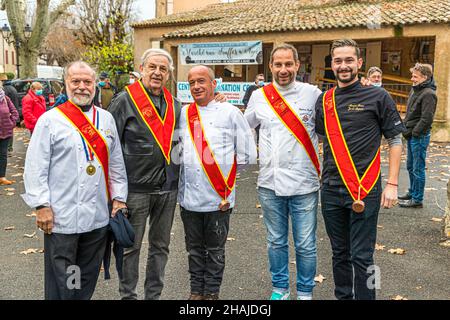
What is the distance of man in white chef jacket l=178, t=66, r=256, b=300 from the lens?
12.0 feet

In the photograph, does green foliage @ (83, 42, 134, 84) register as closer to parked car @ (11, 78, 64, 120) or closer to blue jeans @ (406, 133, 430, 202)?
parked car @ (11, 78, 64, 120)

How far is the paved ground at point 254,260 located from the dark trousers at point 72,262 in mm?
901

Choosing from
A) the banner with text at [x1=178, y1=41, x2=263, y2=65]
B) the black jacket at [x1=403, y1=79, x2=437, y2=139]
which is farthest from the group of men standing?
the banner with text at [x1=178, y1=41, x2=263, y2=65]

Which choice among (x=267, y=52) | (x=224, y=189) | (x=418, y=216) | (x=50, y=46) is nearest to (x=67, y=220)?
(x=224, y=189)

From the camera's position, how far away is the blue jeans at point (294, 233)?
369cm

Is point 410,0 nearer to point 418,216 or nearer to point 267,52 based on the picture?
point 267,52

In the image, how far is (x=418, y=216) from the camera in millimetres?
6613

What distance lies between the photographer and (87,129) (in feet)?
10.1

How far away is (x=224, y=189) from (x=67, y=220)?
118 centimetres

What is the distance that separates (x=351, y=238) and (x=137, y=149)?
1586 mm

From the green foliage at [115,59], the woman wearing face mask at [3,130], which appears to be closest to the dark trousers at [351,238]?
the woman wearing face mask at [3,130]

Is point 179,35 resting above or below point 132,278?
above

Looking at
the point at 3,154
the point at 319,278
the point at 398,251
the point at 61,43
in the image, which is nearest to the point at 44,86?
the point at 3,154
